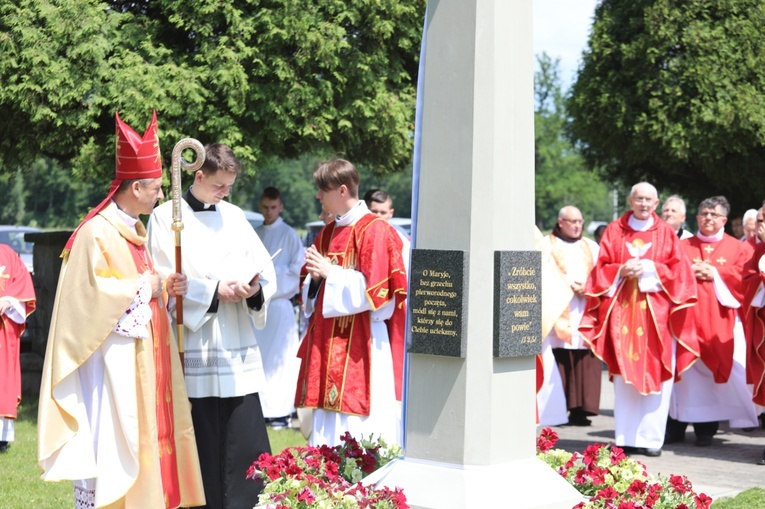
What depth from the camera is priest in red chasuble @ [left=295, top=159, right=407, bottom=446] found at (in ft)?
21.9

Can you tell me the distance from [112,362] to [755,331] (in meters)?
5.76

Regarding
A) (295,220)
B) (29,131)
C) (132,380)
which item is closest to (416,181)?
(132,380)

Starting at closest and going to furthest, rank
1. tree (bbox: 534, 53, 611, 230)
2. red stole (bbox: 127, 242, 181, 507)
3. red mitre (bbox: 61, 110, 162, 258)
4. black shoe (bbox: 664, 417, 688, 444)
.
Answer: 1. red mitre (bbox: 61, 110, 162, 258)
2. red stole (bbox: 127, 242, 181, 507)
3. black shoe (bbox: 664, 417, 688, 444)
4. tree (bbox: 534, 53, 611, 230)

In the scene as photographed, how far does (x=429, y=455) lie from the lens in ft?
16.6

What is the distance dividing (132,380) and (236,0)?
5163mm

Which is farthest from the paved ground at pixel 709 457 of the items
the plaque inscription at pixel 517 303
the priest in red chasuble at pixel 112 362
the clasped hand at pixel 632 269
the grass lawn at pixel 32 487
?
the priest in red chasuble at pixel 112 362

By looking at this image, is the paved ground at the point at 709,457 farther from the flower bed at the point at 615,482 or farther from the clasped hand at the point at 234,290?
the clasped hand at the point at 234,290

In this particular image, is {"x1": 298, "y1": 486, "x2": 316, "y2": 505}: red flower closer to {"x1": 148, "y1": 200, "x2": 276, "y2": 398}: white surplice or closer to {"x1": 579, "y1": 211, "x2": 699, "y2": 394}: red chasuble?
{"x1": 148, "y1": 200, "x2": 276, "y2": 398}: white surplice

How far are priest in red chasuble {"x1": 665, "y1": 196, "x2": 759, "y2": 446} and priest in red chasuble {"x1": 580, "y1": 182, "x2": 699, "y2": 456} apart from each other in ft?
2.35

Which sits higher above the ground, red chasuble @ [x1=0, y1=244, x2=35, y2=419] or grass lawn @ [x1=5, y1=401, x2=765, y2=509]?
red chasuble @ [x1=0, y1=244, x2=35, y2=419]

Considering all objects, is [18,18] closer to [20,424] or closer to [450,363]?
[20,424]

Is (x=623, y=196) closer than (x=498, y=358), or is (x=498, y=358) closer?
(x=498, y=358)

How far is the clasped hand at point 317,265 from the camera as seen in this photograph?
21.9 ft

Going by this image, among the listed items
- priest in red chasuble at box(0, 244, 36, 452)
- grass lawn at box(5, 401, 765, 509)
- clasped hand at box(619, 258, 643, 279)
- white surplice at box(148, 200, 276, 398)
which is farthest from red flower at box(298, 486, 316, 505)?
clasped hand at box(619, 258, 643, 279)
